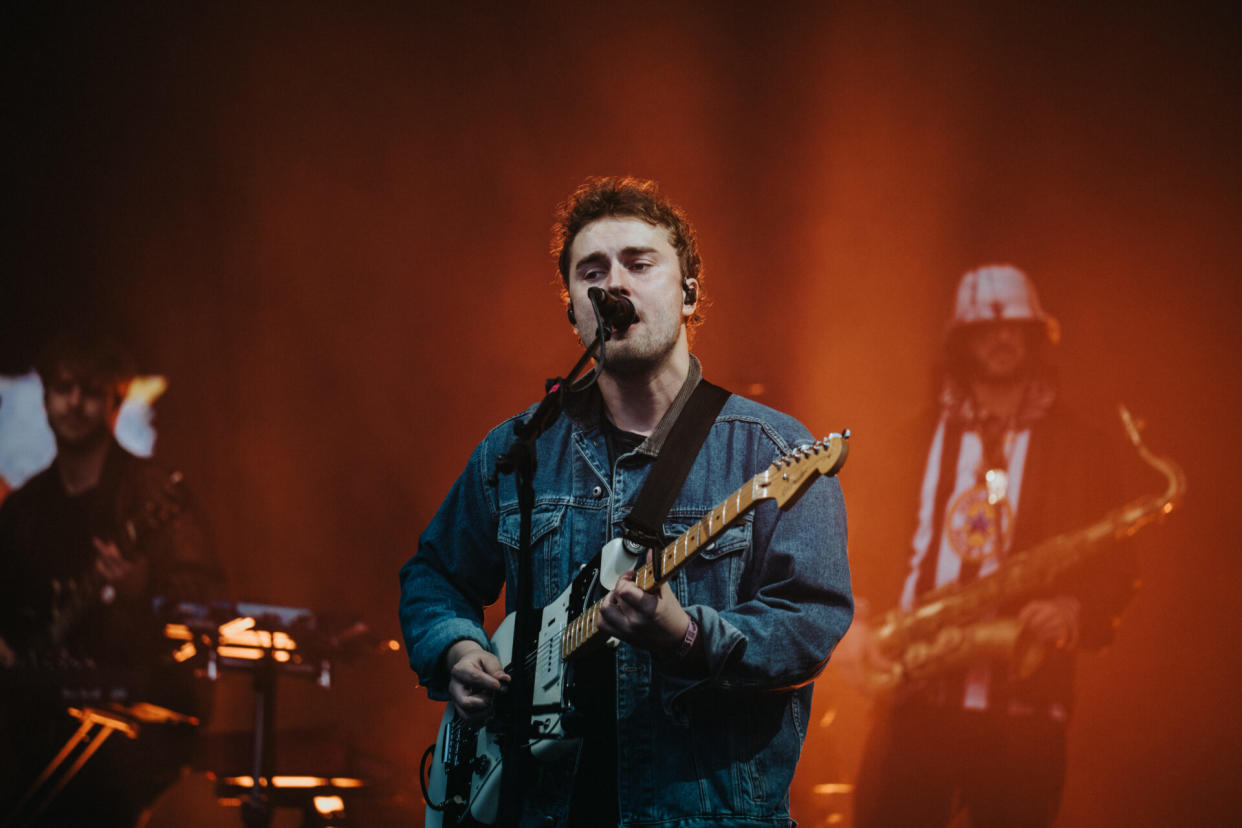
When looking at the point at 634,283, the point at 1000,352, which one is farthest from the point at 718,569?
the point at 1000,352

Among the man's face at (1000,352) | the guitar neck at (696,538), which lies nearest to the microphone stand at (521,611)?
the guitar neck at (696,538)

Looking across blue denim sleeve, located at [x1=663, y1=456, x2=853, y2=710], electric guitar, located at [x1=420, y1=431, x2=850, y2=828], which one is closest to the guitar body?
electric guitar, located at [x1=420, y1=431, x2=850, y2=828]

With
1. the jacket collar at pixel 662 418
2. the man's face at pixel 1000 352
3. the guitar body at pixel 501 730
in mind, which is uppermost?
the man's face at pixel 1000 352

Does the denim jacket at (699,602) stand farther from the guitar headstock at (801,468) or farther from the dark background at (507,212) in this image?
the dark background at (507,212)

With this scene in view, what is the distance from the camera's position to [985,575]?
4.85 metres

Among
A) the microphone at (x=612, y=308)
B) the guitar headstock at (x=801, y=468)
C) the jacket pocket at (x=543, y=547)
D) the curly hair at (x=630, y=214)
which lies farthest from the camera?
the curly hair at (x=630, y=214)

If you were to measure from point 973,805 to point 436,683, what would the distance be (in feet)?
10.9

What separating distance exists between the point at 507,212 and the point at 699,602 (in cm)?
440

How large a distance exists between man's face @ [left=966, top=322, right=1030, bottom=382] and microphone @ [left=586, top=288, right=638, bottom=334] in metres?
3.43

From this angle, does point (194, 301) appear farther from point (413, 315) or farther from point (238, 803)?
point (238, 803)

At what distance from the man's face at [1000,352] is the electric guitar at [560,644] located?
3.46 meters

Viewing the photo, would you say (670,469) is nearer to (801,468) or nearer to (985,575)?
(801,468)

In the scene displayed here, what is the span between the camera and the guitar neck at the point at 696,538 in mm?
1901

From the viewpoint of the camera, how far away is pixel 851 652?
5109 mm
